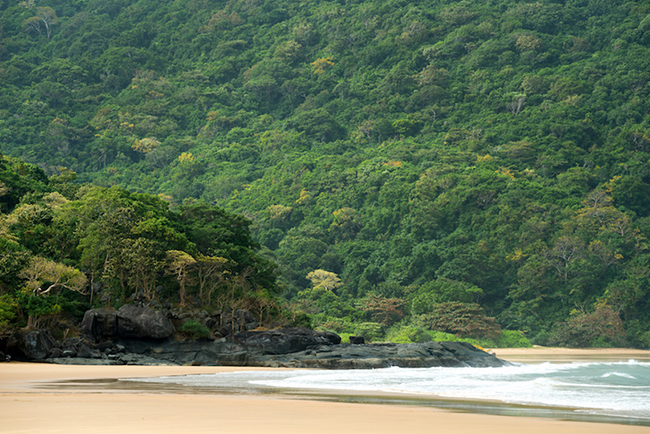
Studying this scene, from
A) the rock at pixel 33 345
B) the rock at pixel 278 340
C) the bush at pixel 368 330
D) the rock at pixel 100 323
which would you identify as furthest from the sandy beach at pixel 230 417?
the bush at pixel 368 330

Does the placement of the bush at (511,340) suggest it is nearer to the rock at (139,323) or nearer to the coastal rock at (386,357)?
the coastal rock at (386,357)

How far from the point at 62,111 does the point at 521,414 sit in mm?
105268

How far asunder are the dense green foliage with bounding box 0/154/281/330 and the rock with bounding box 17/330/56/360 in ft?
3.04

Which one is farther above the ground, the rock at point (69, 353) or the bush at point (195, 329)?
the bush at point (195, 329)

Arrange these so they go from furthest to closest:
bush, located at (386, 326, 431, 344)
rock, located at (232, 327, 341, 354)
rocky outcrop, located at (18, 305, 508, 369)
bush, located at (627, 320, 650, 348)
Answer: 1. bush, located at (627, 320, 650, 348)
2. bush, located at (386, 326, 431, 344)
3. rock, located at (232, 327, 341, 354)
4. rocky outcrop, located at (18, 305, 508, 369)

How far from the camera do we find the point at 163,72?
117875 millimetres

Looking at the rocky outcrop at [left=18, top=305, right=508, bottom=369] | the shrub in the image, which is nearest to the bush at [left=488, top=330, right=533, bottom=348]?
the shrub

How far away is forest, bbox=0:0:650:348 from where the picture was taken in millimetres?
36906

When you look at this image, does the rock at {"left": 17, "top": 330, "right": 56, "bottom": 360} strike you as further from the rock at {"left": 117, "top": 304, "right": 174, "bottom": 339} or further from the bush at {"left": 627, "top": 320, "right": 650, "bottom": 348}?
the bush at {"left": 627, "top": 320, "right": 650, "bottom": 348}

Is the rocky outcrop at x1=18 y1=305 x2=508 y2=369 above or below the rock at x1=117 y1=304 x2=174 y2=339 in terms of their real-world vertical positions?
below

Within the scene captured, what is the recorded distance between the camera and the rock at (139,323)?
30.5 metres

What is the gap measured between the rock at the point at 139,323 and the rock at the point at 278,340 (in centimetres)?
378

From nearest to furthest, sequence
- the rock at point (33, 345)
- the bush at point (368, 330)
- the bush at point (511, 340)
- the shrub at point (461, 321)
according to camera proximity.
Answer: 1. the rock at point (33, 345)
2. the bush at point (368, 330)
3. the shrub at point (461, 321)
4. the bush at point (511, 340)

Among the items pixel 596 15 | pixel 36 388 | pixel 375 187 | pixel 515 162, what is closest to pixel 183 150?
pixel 375 187
